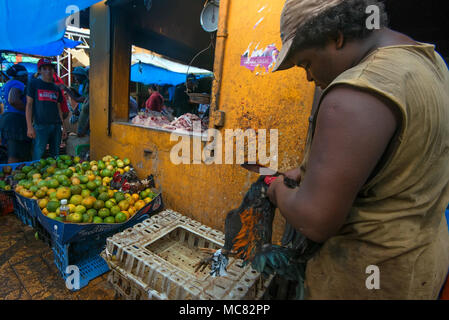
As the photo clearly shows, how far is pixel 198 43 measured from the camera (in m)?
5.94

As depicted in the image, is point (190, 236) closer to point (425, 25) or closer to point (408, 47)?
point (408, 47)

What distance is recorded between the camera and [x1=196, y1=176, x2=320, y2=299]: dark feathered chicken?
111 centimetres

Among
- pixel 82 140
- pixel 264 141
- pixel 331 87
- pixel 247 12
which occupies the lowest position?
pixel 82 140

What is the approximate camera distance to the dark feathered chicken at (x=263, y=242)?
3.63 feet

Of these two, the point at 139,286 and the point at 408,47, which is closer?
the point at 408,47

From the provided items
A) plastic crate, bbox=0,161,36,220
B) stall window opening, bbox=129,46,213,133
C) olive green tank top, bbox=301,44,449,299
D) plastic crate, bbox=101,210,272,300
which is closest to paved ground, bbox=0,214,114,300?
plastic crate, bbox=0,161,36,220

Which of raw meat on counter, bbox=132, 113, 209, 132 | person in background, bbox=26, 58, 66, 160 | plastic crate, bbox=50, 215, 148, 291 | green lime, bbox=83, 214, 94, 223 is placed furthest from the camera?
person in background, bbox=26, 58, 66, 160

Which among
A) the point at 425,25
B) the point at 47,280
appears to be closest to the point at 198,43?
the point at 425,25

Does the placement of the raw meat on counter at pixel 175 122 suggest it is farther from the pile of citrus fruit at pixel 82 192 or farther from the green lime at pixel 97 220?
the green lime at pixel 97 220

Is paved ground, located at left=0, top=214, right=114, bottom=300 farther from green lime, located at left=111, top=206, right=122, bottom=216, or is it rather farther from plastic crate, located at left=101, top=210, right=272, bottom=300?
green lime, located at left=111, top=206, right=122, bottom=216

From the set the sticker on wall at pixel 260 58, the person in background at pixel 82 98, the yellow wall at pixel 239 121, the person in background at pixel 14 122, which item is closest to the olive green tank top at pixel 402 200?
the yellow wall at pixel 239 121

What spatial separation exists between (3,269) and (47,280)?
1.75ft

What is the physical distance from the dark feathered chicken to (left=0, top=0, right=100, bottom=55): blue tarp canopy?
3059mm

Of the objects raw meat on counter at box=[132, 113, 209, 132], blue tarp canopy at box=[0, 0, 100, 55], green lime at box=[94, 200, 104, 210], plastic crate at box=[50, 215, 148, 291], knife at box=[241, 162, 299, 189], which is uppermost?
blue tarp canopy at box=[0, 0, 100, 55]
